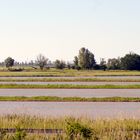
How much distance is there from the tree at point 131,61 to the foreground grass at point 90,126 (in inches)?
4064

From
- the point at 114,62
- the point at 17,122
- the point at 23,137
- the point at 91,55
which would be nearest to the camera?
the point at 23,137

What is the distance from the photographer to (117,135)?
11.1 m

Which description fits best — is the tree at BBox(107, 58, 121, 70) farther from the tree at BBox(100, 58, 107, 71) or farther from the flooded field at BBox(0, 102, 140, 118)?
the flooded field at BBox(0, 102, 140, 118)

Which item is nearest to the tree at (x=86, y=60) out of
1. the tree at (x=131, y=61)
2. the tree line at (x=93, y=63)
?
the tree line at (x=93, y=63)

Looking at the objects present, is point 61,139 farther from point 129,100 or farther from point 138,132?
point 129,100

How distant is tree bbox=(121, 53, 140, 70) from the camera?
383 ft

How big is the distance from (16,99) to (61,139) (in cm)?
1548

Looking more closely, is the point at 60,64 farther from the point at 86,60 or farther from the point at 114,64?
the point at 114,64

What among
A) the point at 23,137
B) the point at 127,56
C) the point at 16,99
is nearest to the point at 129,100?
the point at 16,99

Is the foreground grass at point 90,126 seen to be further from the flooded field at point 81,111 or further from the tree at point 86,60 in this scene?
the tree at point 86,60

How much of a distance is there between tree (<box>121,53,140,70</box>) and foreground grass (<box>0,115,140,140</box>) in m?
103

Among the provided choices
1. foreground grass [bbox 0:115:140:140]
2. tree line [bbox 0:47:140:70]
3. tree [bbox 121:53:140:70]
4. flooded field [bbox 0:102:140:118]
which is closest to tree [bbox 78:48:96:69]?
tree line [bbox 0:47:140:70]

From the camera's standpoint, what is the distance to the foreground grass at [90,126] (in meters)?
10.9

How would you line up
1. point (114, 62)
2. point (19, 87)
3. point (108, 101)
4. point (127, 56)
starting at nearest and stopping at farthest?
point (108, 101)
point (19, 87)
point (127, 56)
point (114, 62)
